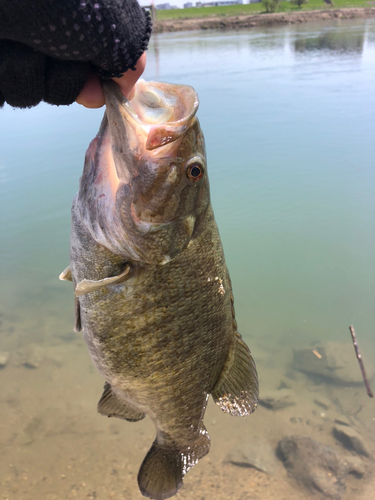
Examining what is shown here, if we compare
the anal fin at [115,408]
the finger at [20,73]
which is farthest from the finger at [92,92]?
the anal fin at [115,408]

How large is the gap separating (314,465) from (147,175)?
3962 mm

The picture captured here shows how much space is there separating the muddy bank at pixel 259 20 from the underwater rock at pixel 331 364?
4077 centimetres

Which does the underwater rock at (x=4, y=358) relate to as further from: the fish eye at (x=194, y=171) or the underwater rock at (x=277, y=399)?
the fish eye at (x=194, y=171)

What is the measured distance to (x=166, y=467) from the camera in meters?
2.34

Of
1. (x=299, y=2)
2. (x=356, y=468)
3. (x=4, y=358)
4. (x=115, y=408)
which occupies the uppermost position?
(x=299, y=2)

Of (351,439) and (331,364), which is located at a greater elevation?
(331,364)

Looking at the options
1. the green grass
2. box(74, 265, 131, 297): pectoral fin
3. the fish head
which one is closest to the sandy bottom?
box(74, 265, 131, 297): pectoral fin

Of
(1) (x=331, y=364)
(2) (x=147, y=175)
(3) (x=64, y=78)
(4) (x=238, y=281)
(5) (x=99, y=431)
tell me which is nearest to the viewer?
(3) (x=64, y=78)

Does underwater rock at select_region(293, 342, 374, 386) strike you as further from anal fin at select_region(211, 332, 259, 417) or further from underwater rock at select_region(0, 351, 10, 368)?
underwater rock at select_region(0, 351, 10, 368)

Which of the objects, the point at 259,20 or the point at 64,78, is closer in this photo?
the point at 64,78

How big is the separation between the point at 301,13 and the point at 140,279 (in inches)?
2118

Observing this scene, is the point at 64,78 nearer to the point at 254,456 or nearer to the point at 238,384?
the point at 238,384

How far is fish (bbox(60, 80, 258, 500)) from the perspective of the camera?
150cm

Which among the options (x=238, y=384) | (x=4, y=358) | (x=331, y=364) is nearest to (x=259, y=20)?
(x=331, y=364)
